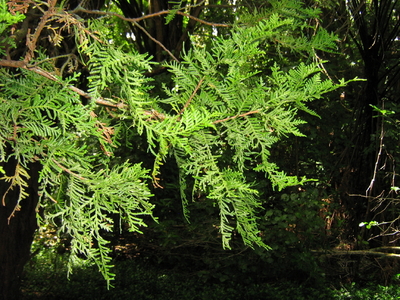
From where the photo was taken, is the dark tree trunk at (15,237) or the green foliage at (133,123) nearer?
the green foliage at (133,123)

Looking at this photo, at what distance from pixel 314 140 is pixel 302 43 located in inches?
121

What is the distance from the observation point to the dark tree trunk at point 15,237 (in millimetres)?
3918

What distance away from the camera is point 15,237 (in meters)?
4.03

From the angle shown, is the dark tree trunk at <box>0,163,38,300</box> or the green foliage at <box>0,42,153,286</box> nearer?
the green foliage at <box>0,42,153,286</box>

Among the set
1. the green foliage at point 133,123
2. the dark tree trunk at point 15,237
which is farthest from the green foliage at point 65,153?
the dark tree trunk at point 15,237

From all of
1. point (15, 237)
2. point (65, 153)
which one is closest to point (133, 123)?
point (65, 153)

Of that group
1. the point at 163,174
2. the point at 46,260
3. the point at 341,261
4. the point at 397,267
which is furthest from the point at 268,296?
the point at 46,260

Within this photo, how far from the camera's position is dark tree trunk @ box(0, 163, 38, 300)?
3.92 m

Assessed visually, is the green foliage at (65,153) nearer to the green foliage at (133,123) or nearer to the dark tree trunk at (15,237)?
the green foliage at (133,123)

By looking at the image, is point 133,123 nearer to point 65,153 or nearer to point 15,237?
point 65,153

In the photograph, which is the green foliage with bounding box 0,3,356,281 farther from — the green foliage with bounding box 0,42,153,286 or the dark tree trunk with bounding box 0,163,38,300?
the dark tree trunk with bounding box 0,163,38,300

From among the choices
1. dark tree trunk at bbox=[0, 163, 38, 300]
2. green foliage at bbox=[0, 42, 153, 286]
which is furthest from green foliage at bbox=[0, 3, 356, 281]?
dark tree trunk at bbox=[0, 163, 38, 300]

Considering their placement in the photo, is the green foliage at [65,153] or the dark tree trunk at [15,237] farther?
the dark tree trunk at [15,237]

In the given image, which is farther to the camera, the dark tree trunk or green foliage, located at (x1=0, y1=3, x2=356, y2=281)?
the dark tree trunk
